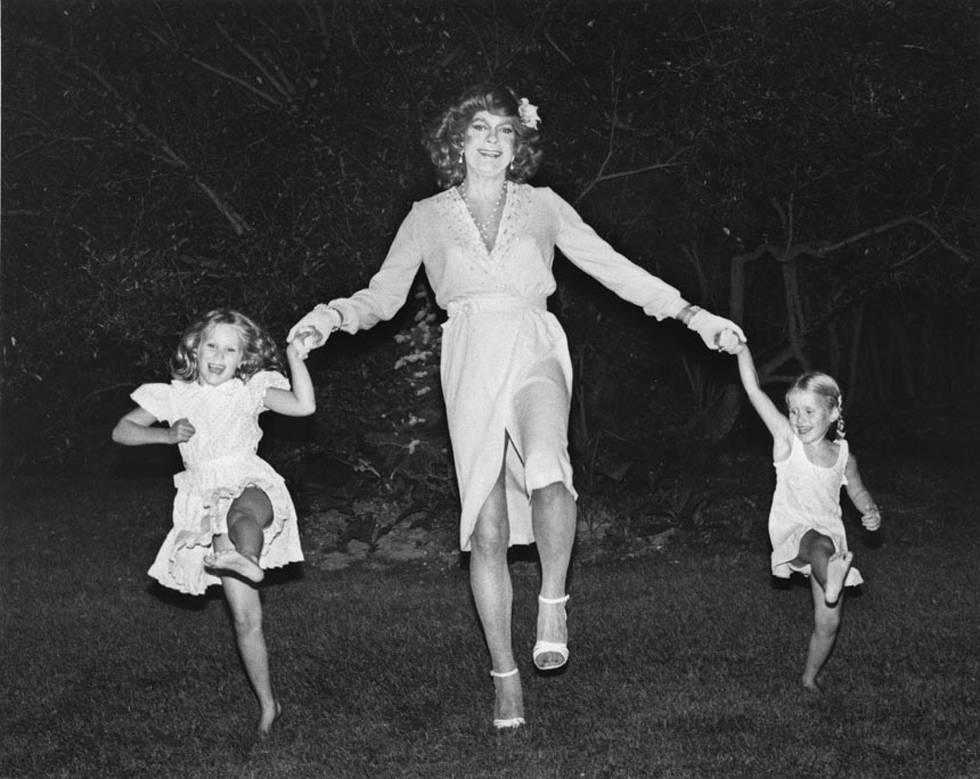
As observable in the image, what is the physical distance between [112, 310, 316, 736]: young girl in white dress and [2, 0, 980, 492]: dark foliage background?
145 inches

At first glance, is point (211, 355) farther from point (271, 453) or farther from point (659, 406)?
point (659, 406)

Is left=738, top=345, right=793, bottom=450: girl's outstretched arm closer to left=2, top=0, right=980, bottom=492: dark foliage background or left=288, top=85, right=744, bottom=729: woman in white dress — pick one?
left=288, top=85, right=744, bottom=729: woman in white dress

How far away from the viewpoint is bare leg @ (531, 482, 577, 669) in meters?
5.01

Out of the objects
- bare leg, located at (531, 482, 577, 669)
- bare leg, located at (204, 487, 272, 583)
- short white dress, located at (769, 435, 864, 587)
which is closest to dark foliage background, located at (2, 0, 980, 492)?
bare leg, located at (204, 487, 272, 583)

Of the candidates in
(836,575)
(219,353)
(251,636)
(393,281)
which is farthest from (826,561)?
(219,353)

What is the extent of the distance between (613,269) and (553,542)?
1259 mm

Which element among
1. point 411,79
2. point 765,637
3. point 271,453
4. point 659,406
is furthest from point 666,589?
point 659,406

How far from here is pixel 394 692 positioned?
240 inches

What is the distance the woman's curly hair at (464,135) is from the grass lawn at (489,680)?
90.1 inches

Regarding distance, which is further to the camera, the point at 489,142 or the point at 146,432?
the point at 489,142

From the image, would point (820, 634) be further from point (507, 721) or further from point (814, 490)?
point (507, 721)

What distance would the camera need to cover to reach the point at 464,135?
223 inches

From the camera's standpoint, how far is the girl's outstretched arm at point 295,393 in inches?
207

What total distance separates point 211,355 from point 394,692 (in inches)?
69.4
